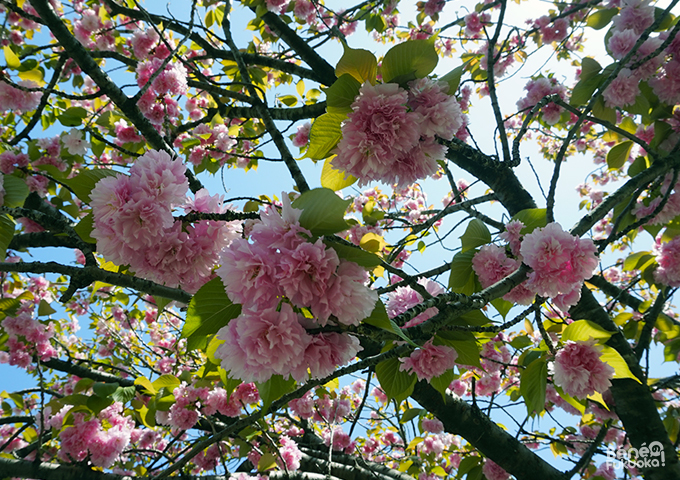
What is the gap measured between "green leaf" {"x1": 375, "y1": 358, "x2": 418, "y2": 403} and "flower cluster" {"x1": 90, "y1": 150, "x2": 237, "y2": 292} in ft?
2.32

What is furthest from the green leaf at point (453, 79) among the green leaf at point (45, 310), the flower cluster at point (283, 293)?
the green leaf at point (45, 310)

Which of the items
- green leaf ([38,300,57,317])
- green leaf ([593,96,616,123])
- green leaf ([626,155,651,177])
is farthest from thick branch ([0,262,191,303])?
green leaf ([626,155,651,177])

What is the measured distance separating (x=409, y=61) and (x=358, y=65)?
0.48 feet

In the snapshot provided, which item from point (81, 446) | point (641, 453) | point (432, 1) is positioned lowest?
point (81, 446)

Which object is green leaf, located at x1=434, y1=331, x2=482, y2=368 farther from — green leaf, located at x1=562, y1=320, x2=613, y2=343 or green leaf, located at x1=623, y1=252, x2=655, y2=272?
green leaf, located at x1=623, y1=252, x2=655, y2=272

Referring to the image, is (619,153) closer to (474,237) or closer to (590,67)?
(590,67)

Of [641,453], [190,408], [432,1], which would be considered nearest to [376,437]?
[190,408]

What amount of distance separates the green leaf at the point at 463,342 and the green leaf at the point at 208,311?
0.76 m

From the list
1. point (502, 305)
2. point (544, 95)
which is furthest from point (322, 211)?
point (544, 95)

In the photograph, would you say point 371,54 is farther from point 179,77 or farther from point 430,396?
point 179,77

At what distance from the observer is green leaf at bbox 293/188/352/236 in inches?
27.6

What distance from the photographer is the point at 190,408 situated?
2.52 metres

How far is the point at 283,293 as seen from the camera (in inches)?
28.9

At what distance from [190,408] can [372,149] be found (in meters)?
2.43
